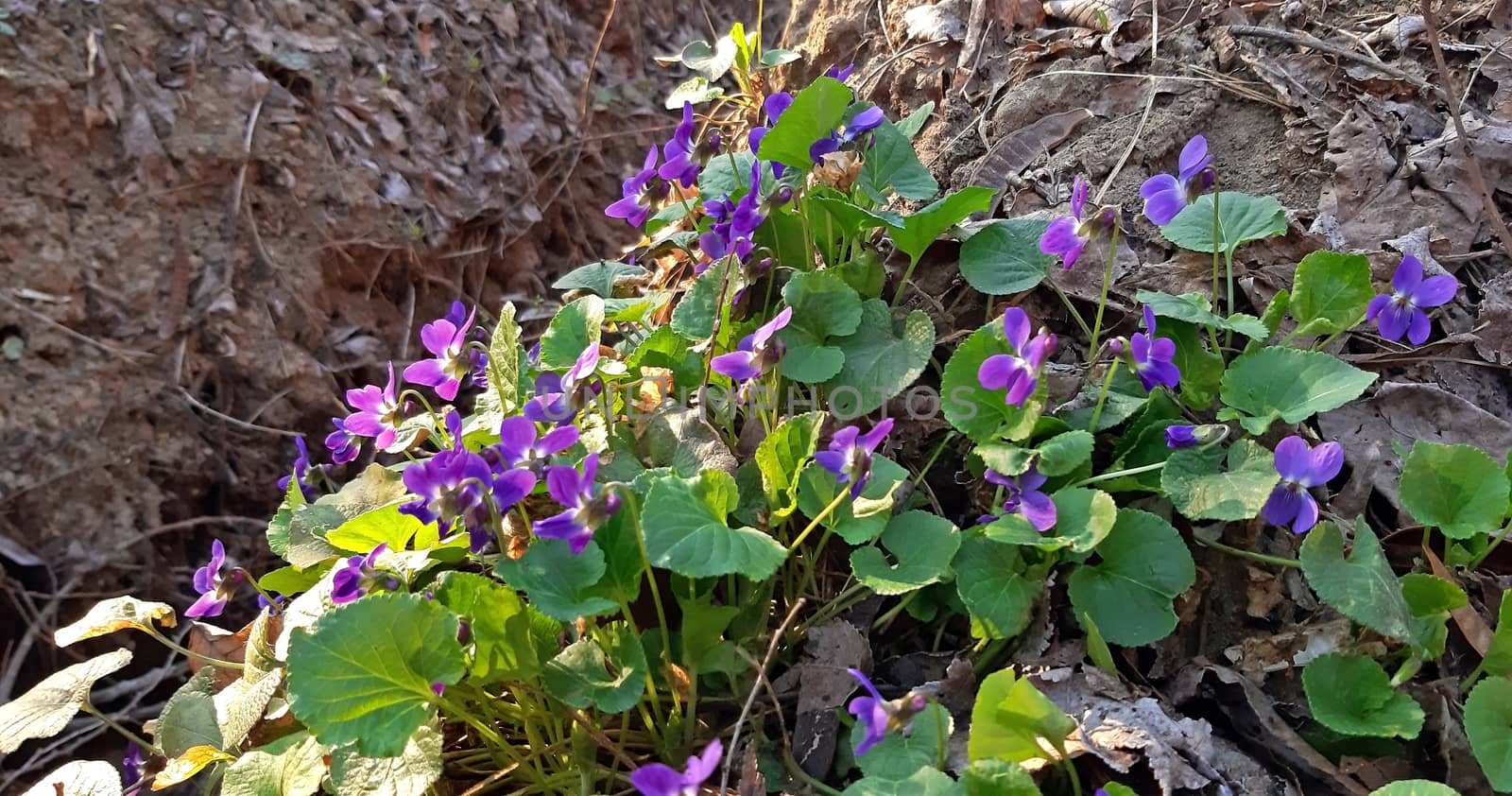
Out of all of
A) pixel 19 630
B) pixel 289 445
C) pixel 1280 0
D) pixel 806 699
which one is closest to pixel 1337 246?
pixel 1280 0

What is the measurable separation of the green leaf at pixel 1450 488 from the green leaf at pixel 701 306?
0.92 meters

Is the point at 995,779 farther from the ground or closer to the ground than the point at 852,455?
closer to the ground

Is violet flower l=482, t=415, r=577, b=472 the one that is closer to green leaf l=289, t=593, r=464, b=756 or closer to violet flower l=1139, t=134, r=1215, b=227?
green leaf l=289, t=593, r=464, b=756

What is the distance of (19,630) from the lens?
2285 millimetres

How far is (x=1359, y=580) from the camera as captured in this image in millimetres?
1104

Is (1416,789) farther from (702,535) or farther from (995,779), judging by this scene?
(702,535)

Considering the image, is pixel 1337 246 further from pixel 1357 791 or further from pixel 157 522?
pixel 157 522

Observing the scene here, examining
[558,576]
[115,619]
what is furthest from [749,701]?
[115,619]

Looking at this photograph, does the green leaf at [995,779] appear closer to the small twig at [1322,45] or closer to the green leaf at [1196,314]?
the green leaf at [1196,314]

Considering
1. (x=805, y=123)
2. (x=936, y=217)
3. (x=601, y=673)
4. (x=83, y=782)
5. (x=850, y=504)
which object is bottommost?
(x=83, y=782)

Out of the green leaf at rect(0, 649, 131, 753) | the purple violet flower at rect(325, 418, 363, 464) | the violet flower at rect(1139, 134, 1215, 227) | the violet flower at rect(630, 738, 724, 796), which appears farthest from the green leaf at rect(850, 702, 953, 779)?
the green leaf at rect(0, 649, 131, 753)

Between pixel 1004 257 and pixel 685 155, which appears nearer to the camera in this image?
pixel 1004 257

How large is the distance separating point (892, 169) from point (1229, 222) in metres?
0.52

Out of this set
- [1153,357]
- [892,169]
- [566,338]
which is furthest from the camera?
[892,169]
